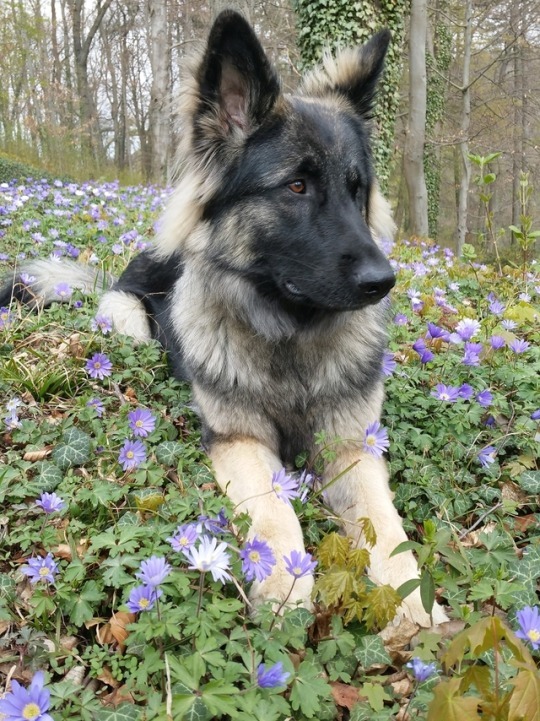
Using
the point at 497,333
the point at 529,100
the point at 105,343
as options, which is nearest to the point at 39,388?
the point at 105,343

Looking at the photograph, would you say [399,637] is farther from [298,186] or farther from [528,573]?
[298,186]

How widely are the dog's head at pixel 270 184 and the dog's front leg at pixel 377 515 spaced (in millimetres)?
732

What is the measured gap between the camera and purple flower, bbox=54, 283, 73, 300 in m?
4.03

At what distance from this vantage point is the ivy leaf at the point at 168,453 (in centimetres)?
262

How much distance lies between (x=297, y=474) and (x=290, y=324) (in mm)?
727

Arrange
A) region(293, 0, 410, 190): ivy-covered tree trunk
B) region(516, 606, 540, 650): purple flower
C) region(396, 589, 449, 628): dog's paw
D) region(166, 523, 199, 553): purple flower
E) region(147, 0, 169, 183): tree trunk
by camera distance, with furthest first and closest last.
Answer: region(147, 0, 169, 183): tree trunk
region(293, 0, 410, 190): ivy-covered tree trunk
region(396, 589, 449, 628): dog's paw
region(166, 523, 199, 553): purple flower
region(516, 606, 540, 650): purple flower

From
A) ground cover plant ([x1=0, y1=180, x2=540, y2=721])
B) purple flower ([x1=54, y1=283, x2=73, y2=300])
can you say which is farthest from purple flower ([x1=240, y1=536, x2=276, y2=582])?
purple flower ([x1=54, y1=283, x2=73, y2=300])

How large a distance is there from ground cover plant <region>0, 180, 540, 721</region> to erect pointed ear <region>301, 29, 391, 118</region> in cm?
140

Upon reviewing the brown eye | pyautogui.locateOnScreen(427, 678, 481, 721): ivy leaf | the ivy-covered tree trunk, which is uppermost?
the ivy-covered tree trunk

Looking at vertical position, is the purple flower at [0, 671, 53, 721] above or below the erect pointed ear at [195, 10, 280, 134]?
below

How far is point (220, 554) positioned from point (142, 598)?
0.25 m

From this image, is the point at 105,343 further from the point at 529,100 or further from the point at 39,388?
the point at 529,100

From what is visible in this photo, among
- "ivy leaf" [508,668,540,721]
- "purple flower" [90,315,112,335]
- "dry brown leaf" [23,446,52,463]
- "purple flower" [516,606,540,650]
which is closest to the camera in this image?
"ivy leaf" [508,668,540,721]

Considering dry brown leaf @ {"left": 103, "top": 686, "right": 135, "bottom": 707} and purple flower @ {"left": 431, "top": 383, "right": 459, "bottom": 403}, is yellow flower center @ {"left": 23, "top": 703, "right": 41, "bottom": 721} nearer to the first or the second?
dry brown leaf @ {"left": 103, "top": 686, "right": 135, "bottom": 707}
